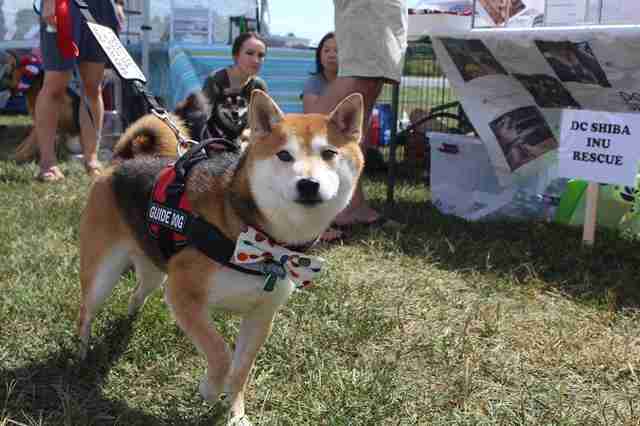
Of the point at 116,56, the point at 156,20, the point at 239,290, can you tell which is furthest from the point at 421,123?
the point at 156,20

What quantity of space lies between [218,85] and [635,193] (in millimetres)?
2789

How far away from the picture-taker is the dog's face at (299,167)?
1.81 metres

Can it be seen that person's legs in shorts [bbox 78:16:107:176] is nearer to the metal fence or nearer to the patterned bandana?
the metal fence

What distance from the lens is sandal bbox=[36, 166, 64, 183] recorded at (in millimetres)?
4898

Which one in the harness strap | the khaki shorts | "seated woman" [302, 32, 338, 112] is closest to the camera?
the harness strap

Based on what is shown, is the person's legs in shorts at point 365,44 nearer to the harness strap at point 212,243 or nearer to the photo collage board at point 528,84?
the photo collage board at point 528,84

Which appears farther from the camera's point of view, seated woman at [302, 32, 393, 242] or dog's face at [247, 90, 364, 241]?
seated woman at [302, 32, 393, 242]

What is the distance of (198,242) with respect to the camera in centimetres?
192

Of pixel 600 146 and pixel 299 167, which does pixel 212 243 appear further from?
pixel 600 146

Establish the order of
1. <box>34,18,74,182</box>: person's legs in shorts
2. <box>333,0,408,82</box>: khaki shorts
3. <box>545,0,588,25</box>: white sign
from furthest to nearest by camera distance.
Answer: <box>34,18,74,182</box>: person's legs in shorts → <box>545,0,588,25</box>: white sign → <box>333,0,408,82</box>: khaki shorts

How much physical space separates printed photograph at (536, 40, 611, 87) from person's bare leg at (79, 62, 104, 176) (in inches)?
115

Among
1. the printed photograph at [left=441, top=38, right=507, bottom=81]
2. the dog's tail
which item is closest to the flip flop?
the dog's tail

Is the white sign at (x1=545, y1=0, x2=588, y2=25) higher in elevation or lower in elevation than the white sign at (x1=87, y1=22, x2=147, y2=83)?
higher

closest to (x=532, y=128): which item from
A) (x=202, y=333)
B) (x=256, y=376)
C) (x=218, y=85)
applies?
(x=218, y=85)
